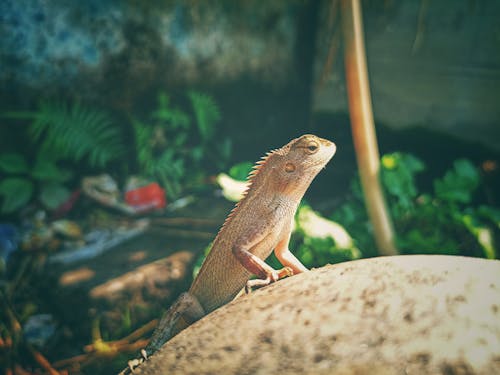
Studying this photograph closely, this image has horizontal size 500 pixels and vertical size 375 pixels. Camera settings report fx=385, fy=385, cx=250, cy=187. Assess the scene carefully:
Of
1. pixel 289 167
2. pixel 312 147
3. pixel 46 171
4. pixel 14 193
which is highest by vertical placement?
pixel 312 147

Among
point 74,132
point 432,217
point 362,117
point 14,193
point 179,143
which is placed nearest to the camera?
point 362,117

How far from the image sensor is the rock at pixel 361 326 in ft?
4.68

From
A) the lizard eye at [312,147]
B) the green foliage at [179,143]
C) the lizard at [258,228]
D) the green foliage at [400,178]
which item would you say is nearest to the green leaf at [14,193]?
the green foliage at [179,143]

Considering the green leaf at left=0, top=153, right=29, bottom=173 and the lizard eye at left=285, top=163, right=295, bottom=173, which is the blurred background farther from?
the lizard eye at left=285, top=163, right=295, bottom=173

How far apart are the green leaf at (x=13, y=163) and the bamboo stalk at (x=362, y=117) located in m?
3.70

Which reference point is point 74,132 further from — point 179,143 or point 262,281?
point 262,281

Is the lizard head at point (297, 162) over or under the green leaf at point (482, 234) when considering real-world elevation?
over

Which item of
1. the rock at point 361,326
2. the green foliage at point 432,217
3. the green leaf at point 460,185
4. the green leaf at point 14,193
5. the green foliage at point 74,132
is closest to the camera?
the rock at point 361,326

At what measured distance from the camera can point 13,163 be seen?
4336 millimetres

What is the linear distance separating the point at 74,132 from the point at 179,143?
4.81 ft

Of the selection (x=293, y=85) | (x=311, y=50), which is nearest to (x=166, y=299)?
(x=293, y=85)

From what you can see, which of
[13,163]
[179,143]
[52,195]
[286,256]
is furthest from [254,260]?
[179,143]

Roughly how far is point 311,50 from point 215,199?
3.11 metres

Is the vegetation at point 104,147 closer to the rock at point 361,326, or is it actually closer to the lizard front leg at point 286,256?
the lizard front leg at point 286,256
